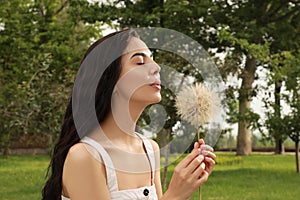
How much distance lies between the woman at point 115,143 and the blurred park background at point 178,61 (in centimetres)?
696

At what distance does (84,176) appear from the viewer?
6.00ft

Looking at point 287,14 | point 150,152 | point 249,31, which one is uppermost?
point 287,14

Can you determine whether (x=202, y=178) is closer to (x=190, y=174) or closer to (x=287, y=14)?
(x=190, y=174)

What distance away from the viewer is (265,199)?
10336mm

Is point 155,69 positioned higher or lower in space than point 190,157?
higher

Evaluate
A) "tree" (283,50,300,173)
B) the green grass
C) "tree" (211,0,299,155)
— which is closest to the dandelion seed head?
the green grass

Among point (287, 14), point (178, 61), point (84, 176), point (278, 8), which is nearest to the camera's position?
point (84, 176)

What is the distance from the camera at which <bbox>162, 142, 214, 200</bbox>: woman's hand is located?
5.62 feet

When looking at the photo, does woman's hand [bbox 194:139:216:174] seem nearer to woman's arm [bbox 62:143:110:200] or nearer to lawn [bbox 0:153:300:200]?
woman's arm [bbox 62:143:110:200]

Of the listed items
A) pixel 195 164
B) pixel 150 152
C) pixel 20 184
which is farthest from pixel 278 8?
pixel 195 164

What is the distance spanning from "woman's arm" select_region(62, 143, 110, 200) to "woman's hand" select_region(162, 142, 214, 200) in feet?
0.69

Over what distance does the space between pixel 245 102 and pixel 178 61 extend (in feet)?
30.1

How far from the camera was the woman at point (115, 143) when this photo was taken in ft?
6.02

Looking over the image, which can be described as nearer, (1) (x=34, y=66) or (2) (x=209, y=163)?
(2) (x=209, y=163)
